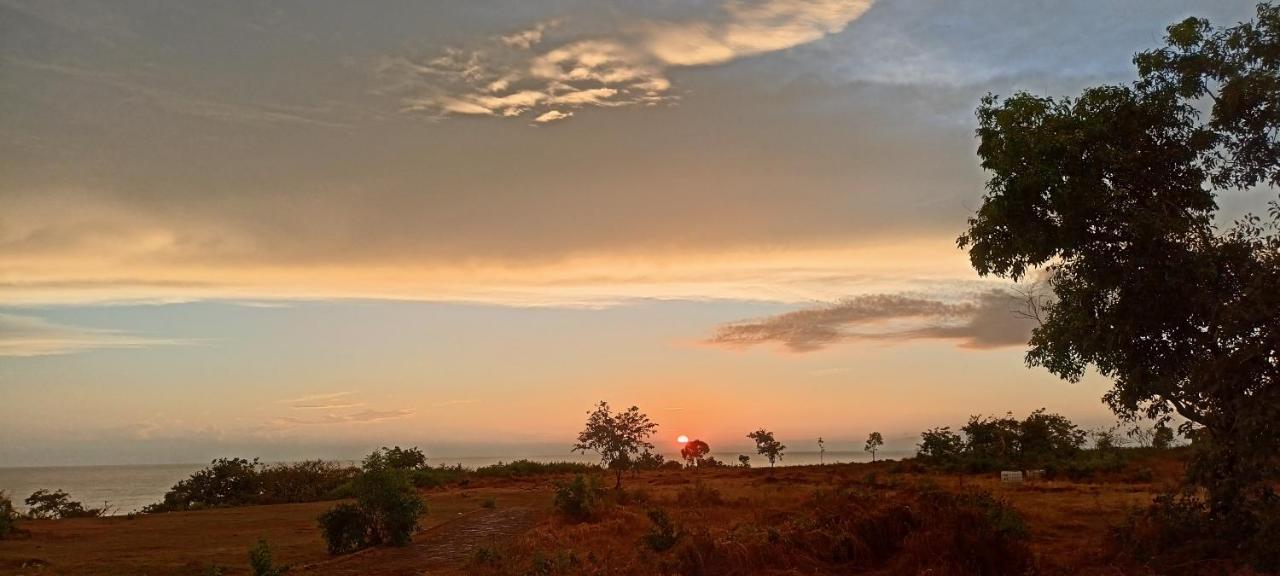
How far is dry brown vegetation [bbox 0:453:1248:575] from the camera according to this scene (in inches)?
532

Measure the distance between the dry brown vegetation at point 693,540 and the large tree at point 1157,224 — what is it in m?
3.16

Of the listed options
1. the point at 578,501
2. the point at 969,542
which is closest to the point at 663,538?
the point at 969,542

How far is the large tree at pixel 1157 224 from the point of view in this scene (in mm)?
11805

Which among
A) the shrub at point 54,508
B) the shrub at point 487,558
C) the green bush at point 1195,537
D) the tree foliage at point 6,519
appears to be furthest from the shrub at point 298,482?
the green bush at point 1195,537

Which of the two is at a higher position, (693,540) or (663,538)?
(693,540)

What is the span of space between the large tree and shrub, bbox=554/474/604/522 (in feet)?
45.3

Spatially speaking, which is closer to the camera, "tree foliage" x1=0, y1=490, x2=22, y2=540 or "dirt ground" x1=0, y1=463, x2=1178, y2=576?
"dirt ground" x1=0, y1=463, x2=1178, y2=576

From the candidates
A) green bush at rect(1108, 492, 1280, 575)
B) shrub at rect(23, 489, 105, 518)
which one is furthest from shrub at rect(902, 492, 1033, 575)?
shrub at rect(23, 489, 105, 518)

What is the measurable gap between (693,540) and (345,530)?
952 cm

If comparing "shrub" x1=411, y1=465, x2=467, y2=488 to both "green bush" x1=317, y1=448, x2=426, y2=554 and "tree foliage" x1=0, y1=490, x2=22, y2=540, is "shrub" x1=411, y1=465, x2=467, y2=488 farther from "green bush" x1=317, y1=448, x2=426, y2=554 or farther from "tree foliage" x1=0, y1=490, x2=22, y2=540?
"green bush" x1=317, y1=448, x2=426, y2=554

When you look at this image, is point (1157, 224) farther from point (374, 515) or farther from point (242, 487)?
point (242, 487)

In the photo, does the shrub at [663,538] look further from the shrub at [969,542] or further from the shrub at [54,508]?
the shrub at [54,508]

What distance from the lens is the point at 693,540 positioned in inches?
561

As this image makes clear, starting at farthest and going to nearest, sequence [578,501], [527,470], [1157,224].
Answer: [527,470] < [578,501] < [1157,224]
